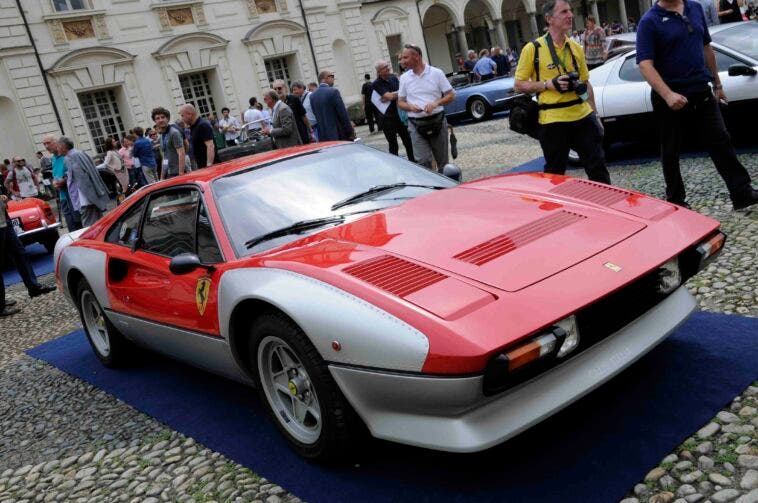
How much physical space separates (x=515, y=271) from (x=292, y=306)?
0.83m

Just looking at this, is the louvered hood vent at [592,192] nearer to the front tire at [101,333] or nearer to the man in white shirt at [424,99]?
the front tire at [101,333]

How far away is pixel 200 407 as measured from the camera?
371cm

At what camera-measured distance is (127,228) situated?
4.14 m

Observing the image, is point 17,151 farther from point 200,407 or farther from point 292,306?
point 292,306

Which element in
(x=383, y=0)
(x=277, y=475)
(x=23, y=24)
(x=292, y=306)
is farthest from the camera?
(x=383, y=0)

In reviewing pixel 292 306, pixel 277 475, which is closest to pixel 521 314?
pixel 292 306

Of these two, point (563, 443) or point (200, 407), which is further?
point (200, 407)

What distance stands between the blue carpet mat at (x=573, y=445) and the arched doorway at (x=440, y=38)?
3485cm

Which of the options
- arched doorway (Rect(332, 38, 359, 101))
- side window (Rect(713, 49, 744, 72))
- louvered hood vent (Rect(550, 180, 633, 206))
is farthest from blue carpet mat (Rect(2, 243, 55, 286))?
arched doorway (Rect(332, 38, 359, 101))

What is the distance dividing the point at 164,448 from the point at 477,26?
39.7 meters

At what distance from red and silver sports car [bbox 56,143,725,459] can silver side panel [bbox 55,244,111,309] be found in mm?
370

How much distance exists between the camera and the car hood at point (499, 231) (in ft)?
8.08

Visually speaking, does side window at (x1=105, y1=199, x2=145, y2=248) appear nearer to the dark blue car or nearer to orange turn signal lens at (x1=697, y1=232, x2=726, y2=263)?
orange turn signal lens at (x1=697, y1=232, x2=726, y2=263)

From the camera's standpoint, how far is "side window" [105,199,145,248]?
4.02 meters
